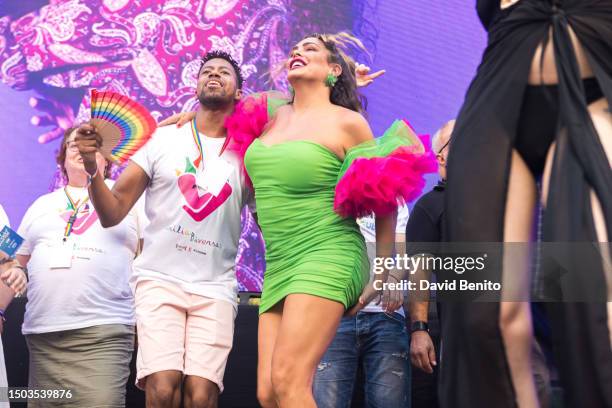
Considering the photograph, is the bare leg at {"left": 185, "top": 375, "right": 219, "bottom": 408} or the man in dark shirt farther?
the man in dark shirt

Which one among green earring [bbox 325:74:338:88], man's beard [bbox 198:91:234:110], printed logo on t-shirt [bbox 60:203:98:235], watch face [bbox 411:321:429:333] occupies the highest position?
man's beard [bbox 198:91:234:110]

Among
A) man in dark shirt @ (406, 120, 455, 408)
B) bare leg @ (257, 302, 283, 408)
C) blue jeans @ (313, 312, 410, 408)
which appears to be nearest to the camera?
bare leg @ (257, 302, 283, 408)

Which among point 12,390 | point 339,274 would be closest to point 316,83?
point 339,274

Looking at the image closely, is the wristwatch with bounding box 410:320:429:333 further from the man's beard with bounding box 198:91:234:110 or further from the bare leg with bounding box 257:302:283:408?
the man's beard with bounding box 198:91:234:110

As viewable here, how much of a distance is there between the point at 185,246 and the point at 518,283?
1.88 meters

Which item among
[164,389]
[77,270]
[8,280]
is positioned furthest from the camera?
[77,270]

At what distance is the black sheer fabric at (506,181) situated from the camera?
1575 millimetres

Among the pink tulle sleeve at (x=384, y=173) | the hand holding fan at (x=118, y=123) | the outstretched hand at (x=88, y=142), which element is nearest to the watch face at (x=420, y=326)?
the pink tulle sleeve at (x=384, y=173)

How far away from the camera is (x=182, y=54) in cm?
458

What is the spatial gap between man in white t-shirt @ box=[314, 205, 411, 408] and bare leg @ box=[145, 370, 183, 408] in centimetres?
56

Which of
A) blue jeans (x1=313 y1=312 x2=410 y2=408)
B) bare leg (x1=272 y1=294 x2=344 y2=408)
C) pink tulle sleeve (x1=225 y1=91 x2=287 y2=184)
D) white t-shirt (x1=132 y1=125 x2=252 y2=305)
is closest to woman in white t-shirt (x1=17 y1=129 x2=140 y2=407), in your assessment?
white t-shirt (x1=132 y1=125 x2=252 y2=305)

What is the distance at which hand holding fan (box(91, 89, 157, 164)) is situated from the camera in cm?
332

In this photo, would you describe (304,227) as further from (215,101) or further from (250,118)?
(215,101)

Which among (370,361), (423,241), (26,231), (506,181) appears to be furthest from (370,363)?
(506,181)
